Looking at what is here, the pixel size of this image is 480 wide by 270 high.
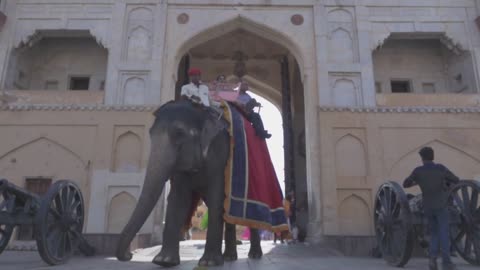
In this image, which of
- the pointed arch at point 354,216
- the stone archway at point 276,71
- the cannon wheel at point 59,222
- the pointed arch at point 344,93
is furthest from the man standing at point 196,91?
the pointed arch at point 344,93

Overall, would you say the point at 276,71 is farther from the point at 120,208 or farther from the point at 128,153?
the point at 120,208

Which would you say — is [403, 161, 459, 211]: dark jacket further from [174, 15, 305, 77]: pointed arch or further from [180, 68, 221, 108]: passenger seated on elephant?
[174, 15, 305, 77]: pointed arch

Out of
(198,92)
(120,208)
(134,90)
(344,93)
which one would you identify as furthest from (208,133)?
(344,93)

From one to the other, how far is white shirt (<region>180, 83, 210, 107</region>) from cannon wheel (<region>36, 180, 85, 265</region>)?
1943 mm

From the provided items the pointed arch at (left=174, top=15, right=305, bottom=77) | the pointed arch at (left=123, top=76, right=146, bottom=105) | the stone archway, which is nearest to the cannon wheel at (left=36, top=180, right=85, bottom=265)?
the pointed arch at (left=123, top=76, right=146, bottom=105)

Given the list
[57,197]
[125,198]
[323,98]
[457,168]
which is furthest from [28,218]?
[457,168]

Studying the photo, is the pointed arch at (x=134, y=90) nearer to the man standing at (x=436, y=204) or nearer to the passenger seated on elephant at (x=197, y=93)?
the passenger seated on elephant at (x=197, y=93)

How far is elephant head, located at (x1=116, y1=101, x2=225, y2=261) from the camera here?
4059 mm

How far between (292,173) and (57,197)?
8.33 meters

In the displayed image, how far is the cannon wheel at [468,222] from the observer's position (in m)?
4.87

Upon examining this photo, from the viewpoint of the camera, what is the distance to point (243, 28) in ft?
40.2

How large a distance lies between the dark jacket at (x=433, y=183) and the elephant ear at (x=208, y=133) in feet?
7.52

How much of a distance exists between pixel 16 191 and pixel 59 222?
63cm

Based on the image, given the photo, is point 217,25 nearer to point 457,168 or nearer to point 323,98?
point 323,98
